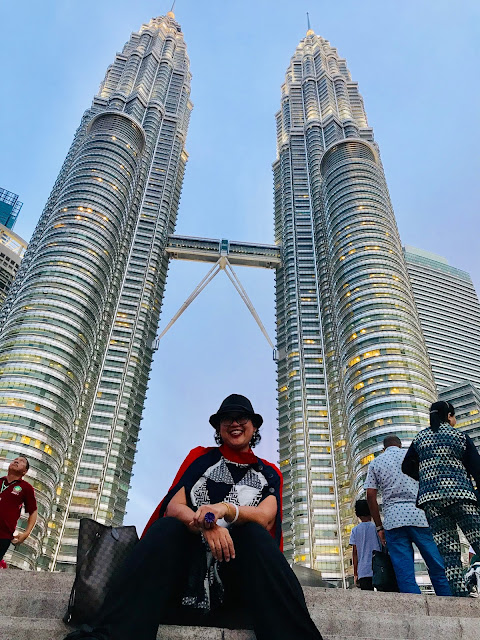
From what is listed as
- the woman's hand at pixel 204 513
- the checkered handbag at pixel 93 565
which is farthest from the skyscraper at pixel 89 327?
the woman's hand at pixel 204 513

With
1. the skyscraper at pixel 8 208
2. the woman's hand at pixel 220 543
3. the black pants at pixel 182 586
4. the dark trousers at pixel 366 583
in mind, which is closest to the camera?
the black pants at pixel 182 586

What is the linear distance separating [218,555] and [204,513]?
0.85 ft

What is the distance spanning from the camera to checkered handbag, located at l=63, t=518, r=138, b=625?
3277mm

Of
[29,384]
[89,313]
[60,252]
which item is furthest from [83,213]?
[29,384]

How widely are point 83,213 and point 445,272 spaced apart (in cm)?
11643

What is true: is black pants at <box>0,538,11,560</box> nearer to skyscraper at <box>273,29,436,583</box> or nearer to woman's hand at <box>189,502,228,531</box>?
woman's hand at <box>189,502,228,531</box>

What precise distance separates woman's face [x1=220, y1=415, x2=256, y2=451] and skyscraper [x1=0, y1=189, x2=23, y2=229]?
16032 centimetres

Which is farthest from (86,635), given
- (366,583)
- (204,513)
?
(366,583)

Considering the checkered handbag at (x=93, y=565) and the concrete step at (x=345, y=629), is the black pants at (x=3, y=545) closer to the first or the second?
the concrete step at (x=345, y=629)

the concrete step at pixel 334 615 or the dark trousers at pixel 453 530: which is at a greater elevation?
the dark trousers at pixel 453 530

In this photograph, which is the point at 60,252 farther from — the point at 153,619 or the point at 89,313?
the point at 153,619

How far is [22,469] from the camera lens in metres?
7.58

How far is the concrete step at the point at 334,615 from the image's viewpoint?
3211mm

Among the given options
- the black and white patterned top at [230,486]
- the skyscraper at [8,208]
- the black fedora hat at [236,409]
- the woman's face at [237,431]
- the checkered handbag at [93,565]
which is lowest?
the checkered handbag at [93,565]
